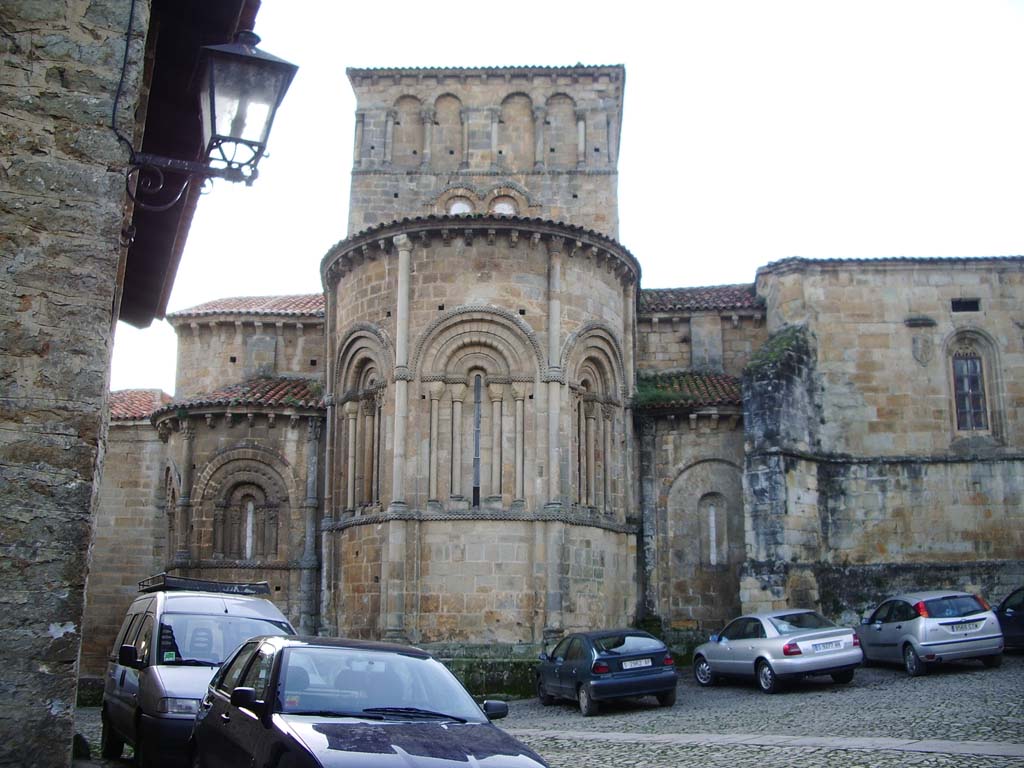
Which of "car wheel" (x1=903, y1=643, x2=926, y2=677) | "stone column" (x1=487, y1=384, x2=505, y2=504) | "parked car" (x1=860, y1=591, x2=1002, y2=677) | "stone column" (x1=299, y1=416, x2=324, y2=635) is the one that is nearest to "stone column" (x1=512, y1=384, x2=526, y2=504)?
"stone column" (x1=487, y1=384, x2=505, y2=504)

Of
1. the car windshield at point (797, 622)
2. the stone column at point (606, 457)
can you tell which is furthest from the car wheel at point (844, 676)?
the stone column at point (606, 457)

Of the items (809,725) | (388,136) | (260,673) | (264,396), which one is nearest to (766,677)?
(809,725)

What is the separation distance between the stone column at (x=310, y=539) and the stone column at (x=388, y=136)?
8.38 m

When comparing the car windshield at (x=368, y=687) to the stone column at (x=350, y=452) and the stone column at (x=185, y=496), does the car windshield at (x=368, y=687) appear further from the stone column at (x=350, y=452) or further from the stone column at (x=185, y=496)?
the stone column at (x=185, y=496)

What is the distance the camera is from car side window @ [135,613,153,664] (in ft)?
36.1

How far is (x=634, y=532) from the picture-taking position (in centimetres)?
2266

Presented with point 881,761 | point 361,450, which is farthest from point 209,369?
point 881,761

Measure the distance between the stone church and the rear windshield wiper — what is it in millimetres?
12561

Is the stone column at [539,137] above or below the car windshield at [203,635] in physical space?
above

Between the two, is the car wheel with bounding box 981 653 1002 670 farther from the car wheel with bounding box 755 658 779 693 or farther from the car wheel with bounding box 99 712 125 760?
the car wheel with bounding box 99 712 125 760

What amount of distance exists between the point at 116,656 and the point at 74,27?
24.9 ft

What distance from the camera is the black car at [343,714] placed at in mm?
6199

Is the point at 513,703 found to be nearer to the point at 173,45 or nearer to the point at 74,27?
the point at 173,45

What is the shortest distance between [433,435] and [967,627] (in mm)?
9903
